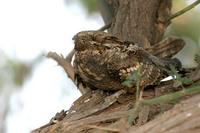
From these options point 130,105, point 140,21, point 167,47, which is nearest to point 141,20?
point 140,21

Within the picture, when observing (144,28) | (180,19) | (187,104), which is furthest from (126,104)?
(180,19)

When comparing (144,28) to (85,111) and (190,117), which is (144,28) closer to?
(85,111)

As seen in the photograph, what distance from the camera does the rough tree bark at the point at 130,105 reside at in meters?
1.38

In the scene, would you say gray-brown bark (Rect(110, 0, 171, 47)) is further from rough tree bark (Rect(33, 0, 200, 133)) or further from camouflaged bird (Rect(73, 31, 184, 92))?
camouflaged bird (Rect(73, 31, 184, 92))

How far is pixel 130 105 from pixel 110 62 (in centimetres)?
18

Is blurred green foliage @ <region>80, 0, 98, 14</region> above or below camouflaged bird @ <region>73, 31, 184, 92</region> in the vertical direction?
above

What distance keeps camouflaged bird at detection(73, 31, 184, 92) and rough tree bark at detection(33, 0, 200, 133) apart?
1.9 inches

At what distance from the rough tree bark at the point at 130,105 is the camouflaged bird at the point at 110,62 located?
49 millimetres

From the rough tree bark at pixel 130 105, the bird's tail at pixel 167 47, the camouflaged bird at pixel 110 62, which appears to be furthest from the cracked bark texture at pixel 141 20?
the camouflaged bird at pixel 110 62

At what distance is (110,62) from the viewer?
6.24 feet

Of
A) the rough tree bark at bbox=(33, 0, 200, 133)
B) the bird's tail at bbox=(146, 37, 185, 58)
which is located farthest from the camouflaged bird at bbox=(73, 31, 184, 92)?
the bird's tail at bbox=(146, 37, 185, 58)

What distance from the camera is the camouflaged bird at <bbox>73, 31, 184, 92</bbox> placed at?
189cm

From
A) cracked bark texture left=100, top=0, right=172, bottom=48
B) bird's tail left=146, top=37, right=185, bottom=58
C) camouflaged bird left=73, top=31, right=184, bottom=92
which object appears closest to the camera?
camouflaged bird left=73, top=31, right=184, bottom=92

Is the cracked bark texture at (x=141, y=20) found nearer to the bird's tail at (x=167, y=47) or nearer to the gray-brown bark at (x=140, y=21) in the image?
the gray-brown bark at (x=140, y=21)
